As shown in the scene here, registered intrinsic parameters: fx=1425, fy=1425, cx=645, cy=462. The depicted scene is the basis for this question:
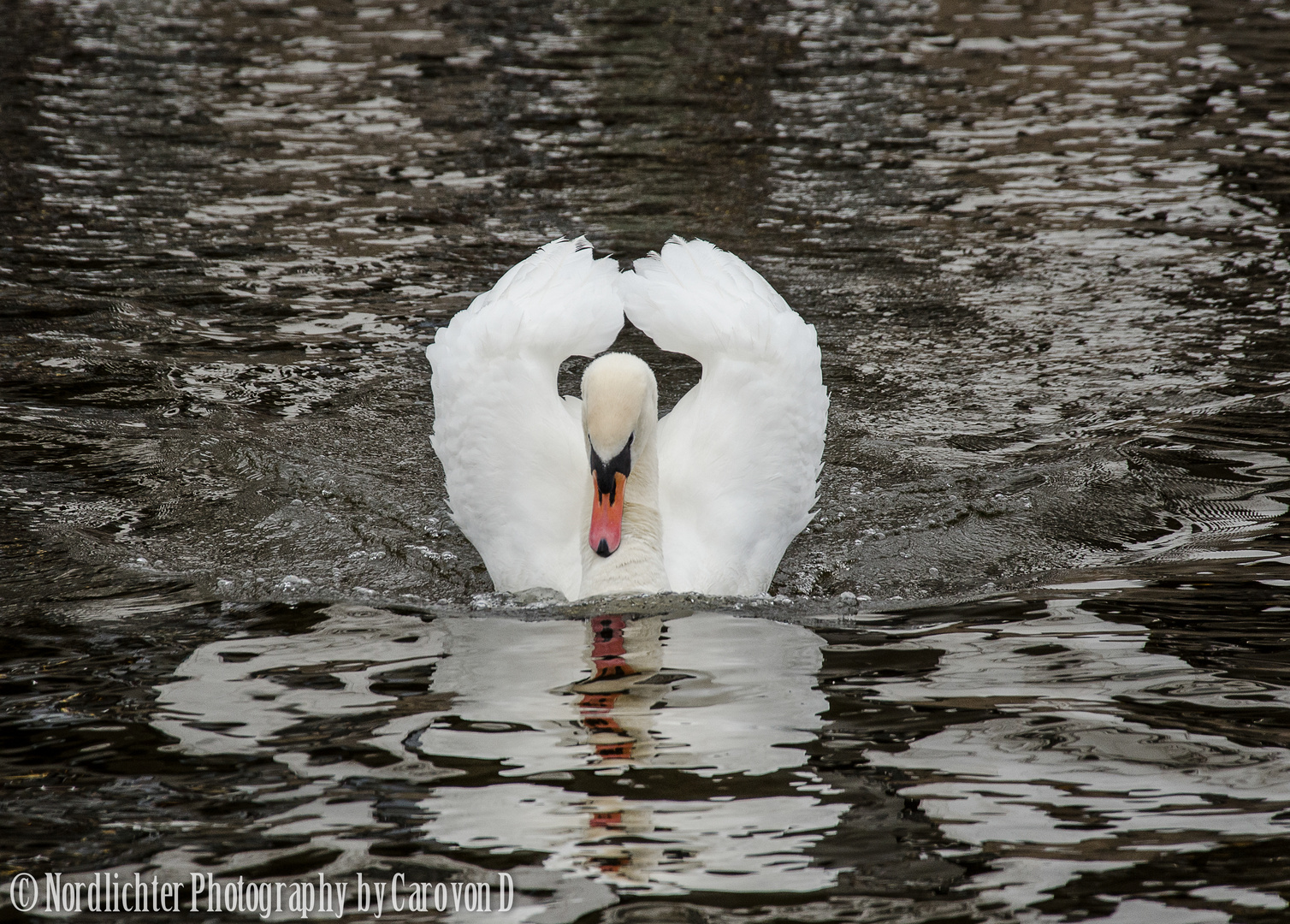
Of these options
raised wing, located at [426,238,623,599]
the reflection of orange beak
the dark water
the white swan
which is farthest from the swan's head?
raised wing, located at [426,238,623,599]

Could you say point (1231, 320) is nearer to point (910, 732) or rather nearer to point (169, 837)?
point (910, 732)

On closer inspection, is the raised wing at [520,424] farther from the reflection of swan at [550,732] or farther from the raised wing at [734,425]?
the reflection of swan at [550,732]

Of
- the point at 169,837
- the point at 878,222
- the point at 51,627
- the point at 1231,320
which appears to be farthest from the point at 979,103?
the point at 169,837

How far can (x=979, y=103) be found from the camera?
1498 cm

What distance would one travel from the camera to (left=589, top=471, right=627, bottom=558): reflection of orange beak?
573cm

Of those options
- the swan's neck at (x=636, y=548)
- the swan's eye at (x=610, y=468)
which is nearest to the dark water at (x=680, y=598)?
the swan's neck at (x=636, y=548)

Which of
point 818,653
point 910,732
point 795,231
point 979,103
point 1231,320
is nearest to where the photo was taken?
point 910,732

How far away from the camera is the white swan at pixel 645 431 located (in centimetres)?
620

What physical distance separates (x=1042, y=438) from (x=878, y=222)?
396cm

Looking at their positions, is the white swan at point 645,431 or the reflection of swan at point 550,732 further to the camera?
the white swan at point 645,431

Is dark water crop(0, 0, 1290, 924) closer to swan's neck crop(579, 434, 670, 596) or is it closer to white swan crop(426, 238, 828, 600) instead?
swan's neck crop(579, 434, 670, 596)

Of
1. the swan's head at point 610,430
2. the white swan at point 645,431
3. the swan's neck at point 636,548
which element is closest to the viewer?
the swan's head at point 610,430

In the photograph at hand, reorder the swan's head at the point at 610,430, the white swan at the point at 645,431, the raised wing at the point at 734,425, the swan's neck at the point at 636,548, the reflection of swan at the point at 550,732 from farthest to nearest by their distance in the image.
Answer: the raised wing at the point at 734,425 < the white swan at the point at 645,431 < the swan's neck at the point at 636,548 < the swan's head at the point at 610,430 < the reflection of swan at the point at 550,732

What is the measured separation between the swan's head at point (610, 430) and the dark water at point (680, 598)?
0.35m
